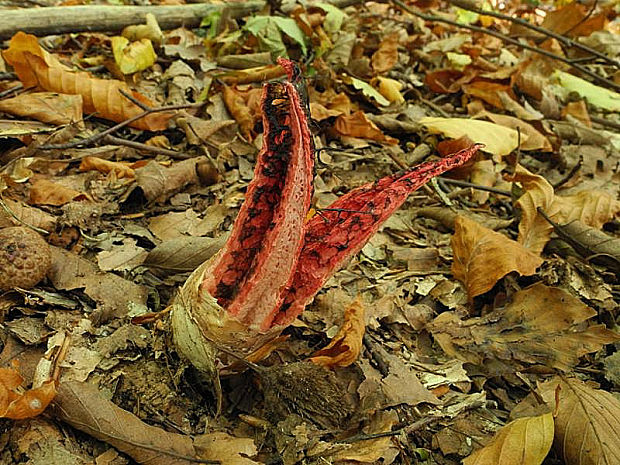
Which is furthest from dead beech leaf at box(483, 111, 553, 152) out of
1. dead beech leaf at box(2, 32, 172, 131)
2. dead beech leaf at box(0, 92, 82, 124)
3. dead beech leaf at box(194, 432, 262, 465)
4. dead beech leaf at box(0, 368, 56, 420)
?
dead beech leaf at box(0, 368, 56, 420)

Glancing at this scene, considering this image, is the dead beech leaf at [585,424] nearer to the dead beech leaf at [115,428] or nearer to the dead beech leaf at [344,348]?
the dead beech leaf at [344,348]

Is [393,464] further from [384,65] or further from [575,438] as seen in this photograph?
[384,65]

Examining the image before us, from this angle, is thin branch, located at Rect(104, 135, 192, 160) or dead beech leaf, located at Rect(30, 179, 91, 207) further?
thin branch, located at Rect(104, 135, 192, 160)

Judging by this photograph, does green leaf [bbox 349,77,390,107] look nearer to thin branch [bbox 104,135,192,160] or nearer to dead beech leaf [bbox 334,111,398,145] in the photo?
dead beech leaf [bbox 334,111,398,145]

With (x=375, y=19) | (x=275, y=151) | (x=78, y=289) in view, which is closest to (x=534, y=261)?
(x=275, y=151)

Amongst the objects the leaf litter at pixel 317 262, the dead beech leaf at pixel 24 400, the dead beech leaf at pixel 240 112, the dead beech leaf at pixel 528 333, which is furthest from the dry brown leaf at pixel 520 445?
the dead beech leaf at pixel 240 112

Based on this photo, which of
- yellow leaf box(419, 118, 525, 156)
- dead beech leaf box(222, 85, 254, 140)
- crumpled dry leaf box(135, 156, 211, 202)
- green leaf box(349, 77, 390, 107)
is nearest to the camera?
crumpled dry leaf box(135, 156, 211, 202)
